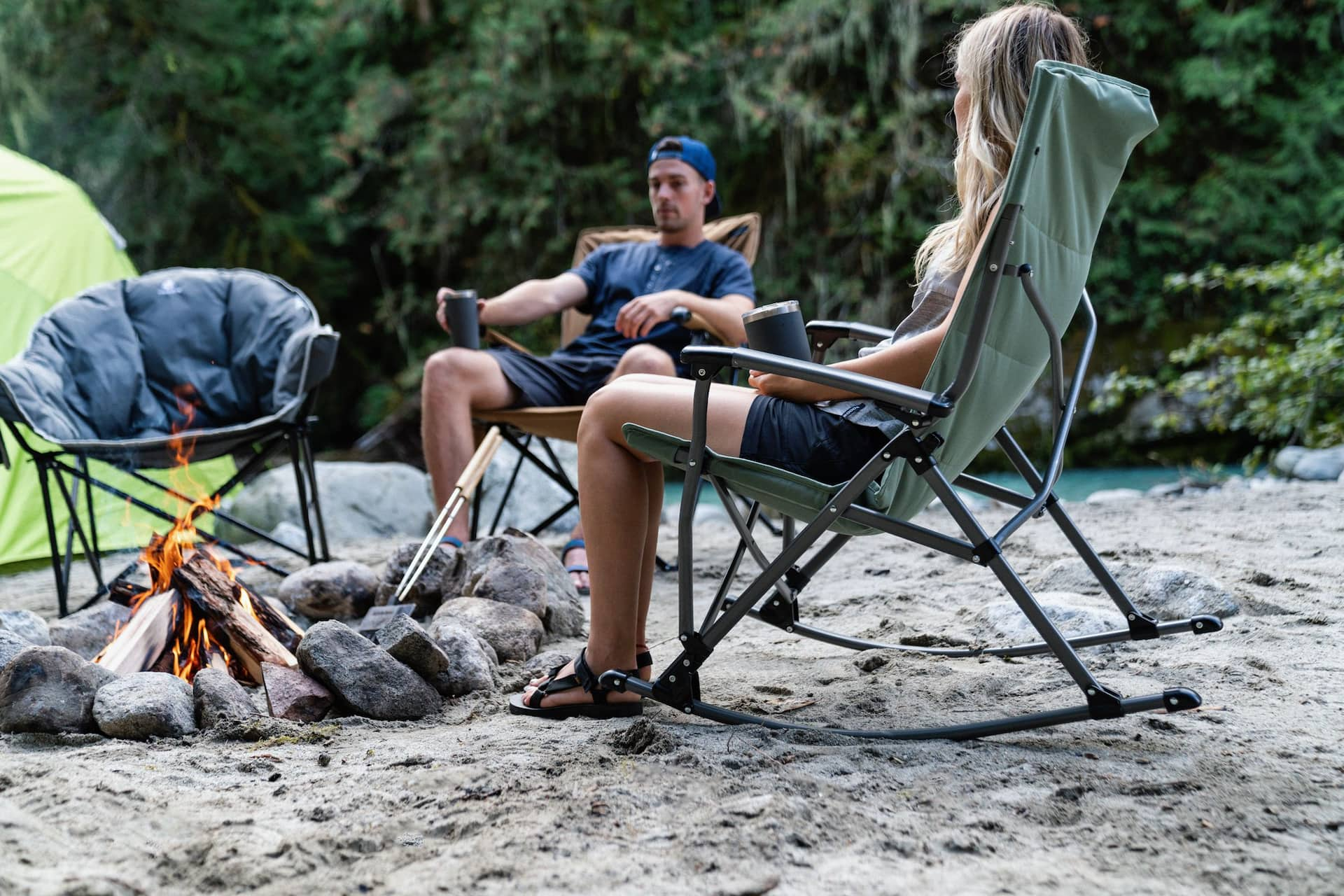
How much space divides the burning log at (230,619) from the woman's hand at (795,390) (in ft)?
3.50

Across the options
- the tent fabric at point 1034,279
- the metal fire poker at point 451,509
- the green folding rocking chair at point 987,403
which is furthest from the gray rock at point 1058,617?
the metal fire poker at point 451,509

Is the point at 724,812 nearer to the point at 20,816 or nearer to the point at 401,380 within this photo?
the point at 20,816

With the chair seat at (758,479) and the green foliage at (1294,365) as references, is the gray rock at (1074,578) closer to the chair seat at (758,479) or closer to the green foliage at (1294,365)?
the chair seat at (758,479)

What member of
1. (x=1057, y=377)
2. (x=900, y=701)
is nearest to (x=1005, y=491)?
(x=1057, y=377)

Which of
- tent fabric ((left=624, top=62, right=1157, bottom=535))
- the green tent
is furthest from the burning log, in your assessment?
the green tent

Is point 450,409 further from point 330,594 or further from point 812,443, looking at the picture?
point 812,443

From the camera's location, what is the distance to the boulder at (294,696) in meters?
1.89

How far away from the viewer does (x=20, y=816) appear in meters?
1.33

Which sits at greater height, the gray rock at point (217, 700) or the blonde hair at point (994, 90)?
the blonde hair at point (994, 90)

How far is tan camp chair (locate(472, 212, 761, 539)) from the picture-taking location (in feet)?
10.3

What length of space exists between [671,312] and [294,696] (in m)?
1.55

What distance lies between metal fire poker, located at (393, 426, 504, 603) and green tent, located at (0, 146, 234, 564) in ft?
5.82

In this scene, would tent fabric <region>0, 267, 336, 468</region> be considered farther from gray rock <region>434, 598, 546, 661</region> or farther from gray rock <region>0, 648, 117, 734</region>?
gray rock <region>0, 648, 117, 734</region>

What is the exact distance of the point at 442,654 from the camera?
6.55 ft
